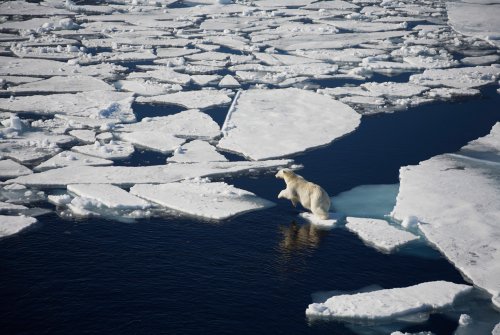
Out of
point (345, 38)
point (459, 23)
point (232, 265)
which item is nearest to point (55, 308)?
point (232, 265)

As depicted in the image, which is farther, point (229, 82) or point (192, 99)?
point (229, 82)

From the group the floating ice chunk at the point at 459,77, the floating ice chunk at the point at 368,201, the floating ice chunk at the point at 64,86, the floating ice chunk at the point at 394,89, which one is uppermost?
the floating ice chunk at the point at 64,86

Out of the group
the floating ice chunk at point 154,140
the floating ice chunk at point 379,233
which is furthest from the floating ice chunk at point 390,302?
the floating ice chunk at point 154,140

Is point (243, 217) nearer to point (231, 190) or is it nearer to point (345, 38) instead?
point (231, 190)

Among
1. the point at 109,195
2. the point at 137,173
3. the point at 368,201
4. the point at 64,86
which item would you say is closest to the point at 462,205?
the point at 368,201

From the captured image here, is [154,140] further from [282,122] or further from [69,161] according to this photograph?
[282,122]

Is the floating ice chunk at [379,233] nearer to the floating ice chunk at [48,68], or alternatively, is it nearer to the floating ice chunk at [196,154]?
the floating ice chunk at [196,154]

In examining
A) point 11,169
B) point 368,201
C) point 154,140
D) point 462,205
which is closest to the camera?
point 462,205

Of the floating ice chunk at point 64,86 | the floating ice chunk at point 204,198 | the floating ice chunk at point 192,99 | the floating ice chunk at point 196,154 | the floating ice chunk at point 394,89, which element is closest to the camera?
the floating ice chunk at point 204,198
